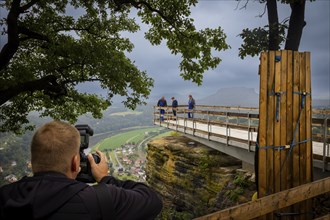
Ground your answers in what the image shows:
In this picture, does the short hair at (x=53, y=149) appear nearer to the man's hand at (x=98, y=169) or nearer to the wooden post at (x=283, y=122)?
the man's hand at (x=98, y=169)

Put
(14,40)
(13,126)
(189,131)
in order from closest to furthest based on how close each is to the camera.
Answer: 1. (14,40)
2. (13,126)
3. (189,131)

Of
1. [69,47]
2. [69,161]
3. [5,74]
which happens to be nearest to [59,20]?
[69,47]

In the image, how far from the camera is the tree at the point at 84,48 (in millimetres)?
10094

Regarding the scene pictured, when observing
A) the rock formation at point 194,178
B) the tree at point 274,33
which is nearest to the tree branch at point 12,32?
the tree at point 274,33

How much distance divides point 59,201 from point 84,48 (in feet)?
30.9

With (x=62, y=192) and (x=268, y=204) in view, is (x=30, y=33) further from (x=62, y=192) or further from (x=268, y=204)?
(x=62, y=192)

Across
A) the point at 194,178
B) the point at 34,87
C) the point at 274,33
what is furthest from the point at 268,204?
the point at 194,178

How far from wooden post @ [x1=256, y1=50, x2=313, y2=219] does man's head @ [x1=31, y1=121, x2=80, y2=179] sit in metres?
4.51

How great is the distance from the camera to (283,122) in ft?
18.1

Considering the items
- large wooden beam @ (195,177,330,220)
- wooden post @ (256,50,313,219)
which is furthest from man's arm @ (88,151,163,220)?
wooden post @ (256,50,313,219)

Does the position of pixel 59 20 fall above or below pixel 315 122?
above

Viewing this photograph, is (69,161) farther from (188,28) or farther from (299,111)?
(188,28)

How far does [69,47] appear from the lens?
32.5 ft

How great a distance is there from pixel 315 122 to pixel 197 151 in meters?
9.63
